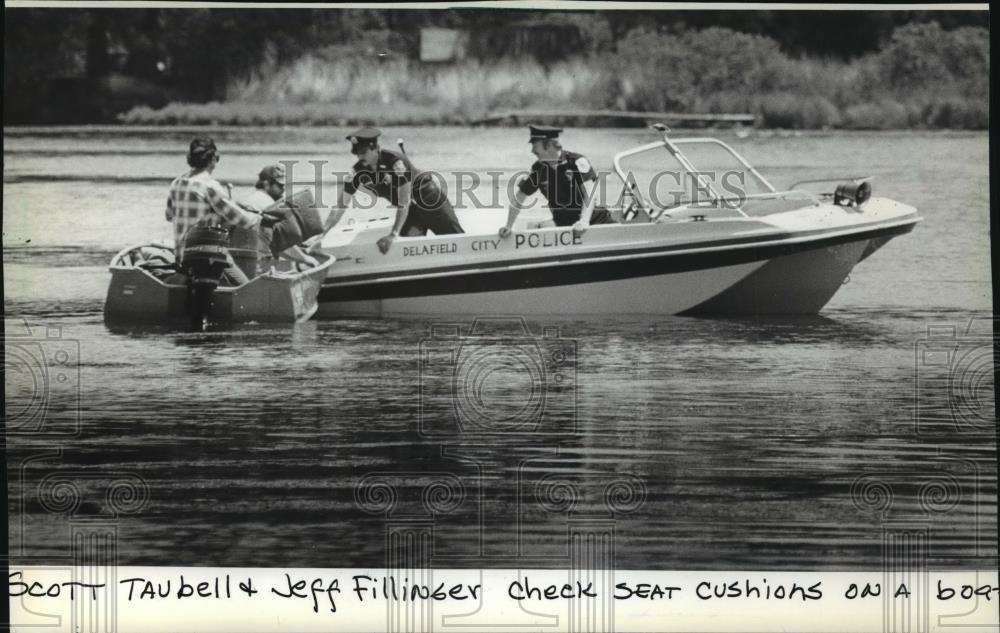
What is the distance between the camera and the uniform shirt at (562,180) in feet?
19.6

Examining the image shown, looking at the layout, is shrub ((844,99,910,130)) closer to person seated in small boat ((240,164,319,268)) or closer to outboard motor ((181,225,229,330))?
person seated in small boat ((240,164,319,268))

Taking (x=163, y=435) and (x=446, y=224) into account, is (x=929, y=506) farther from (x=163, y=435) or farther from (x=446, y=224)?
(x=163, y=435)

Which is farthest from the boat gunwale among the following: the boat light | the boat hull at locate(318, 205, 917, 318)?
the boat light

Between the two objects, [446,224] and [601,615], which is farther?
[446,224]

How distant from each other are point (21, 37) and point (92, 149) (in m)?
0.47

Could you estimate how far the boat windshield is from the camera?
6016mm

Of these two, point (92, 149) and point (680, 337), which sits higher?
point (92, 149)

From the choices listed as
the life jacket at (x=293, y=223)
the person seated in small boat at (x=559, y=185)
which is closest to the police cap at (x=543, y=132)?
the person seated in small boat at (x=559, y=185)

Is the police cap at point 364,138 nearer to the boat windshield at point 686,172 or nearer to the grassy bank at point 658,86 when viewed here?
the grassy bank at point 658,86

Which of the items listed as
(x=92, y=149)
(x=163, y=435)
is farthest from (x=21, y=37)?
(x=163, y=435)

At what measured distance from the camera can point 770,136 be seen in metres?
5.95

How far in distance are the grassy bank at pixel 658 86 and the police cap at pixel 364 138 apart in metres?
0.04

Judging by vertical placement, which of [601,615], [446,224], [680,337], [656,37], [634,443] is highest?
[656,37]

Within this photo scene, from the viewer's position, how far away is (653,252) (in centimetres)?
615
